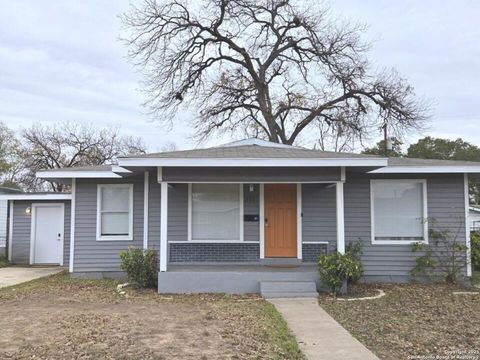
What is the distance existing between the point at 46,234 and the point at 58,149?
1977 centimetres

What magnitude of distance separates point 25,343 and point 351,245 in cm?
704

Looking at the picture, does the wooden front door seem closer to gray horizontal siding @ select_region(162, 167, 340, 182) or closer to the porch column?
gray horizontal siding @ select_region(162, 167, 340, 182)

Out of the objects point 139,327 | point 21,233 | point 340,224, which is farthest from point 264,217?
point 21,233

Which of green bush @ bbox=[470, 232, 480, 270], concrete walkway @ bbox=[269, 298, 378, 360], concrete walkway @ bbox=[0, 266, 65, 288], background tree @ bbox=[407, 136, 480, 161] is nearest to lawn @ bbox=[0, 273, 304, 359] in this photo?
concrete walkway @ bbox=[269, 298, 378, 360]

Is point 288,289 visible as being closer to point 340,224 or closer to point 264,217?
point 340,224

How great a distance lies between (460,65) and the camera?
1792cm

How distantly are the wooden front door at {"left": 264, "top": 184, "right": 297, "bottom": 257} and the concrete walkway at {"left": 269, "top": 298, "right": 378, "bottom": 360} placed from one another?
2.96 m

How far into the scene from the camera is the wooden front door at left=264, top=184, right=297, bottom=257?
436 inches

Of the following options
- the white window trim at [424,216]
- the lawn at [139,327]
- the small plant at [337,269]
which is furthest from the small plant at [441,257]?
the lawn at [139,327]

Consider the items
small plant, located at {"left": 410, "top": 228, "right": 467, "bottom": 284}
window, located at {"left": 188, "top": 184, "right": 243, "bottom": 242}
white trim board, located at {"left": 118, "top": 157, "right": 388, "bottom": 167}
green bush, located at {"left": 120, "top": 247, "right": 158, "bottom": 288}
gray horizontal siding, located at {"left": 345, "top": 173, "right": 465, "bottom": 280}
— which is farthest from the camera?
window, located at {"left": 188, "top": 184, "right": 243, "bottom": 242}

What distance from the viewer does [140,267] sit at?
9641 millimetres

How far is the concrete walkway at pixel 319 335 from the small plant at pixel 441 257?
3.65 metres

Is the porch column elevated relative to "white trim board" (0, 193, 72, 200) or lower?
lower

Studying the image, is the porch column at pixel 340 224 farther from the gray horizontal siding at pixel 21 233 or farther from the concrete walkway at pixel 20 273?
the gray horizontal siding at pixel 21 233
